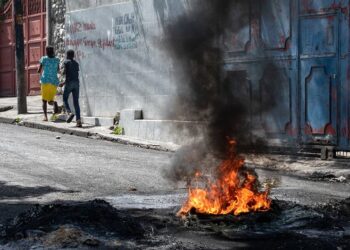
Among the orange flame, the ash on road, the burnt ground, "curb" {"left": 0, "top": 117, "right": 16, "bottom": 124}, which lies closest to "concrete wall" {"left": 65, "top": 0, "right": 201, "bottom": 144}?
the ash on road

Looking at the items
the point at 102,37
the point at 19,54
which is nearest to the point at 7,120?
the point at 19,54

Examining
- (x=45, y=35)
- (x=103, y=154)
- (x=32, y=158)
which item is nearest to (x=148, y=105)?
(x=103, y=154)

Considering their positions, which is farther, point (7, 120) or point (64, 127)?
point (7, 120)

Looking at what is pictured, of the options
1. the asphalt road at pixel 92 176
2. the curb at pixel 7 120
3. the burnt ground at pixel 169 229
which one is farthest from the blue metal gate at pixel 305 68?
the curb at pixel 7 120

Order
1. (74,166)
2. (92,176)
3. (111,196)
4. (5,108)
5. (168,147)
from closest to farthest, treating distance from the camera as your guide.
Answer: (111,196) < (92,176) < (74,166) < (168,147) < (5,108)

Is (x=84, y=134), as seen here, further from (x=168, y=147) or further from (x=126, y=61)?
(x=168, y=147)

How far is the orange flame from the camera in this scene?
240 inches

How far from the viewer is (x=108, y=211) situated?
5871 millimetres

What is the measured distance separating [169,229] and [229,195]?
799 mm

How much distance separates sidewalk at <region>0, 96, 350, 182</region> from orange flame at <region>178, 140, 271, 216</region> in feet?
1.61

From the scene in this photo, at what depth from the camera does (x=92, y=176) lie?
9070 mm

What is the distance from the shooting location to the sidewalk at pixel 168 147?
30.3ft

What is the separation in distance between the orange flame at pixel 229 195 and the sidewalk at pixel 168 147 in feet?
1.61

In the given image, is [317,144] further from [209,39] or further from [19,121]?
[19,121]
